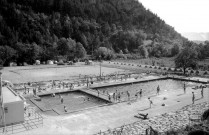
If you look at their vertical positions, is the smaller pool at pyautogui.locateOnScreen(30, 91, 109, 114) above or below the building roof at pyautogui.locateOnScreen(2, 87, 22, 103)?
below

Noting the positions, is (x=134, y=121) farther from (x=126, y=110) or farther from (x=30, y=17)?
(x=30, y=17)

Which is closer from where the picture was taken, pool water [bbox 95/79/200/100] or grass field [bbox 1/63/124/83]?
pool water [bbox 95/79/200/100]

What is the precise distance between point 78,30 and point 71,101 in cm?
9529

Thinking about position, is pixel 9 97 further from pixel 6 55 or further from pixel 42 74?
pixel 6 55

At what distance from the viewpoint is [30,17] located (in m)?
112

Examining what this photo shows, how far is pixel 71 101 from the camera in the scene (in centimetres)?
2834

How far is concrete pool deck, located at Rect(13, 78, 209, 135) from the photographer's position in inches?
708

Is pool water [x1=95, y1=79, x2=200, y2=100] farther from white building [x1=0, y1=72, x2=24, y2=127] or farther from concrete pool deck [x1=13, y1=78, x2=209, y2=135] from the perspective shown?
white building [x1=0, y1=72, x2=24, y2=127]

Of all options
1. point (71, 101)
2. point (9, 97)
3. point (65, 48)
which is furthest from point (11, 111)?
point (65, 48)

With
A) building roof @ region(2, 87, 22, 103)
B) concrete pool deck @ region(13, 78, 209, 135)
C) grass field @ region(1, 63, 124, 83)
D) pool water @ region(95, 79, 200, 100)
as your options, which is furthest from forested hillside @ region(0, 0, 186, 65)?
concrete pool deck @ region(13, 78, 209, 135)

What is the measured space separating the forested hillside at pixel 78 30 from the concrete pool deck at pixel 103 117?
162 ft

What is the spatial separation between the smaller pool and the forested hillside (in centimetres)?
4023

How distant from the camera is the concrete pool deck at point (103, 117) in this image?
18.0 metres

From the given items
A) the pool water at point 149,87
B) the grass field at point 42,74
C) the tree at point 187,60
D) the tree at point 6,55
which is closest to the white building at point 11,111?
the pool water at point 149,87
